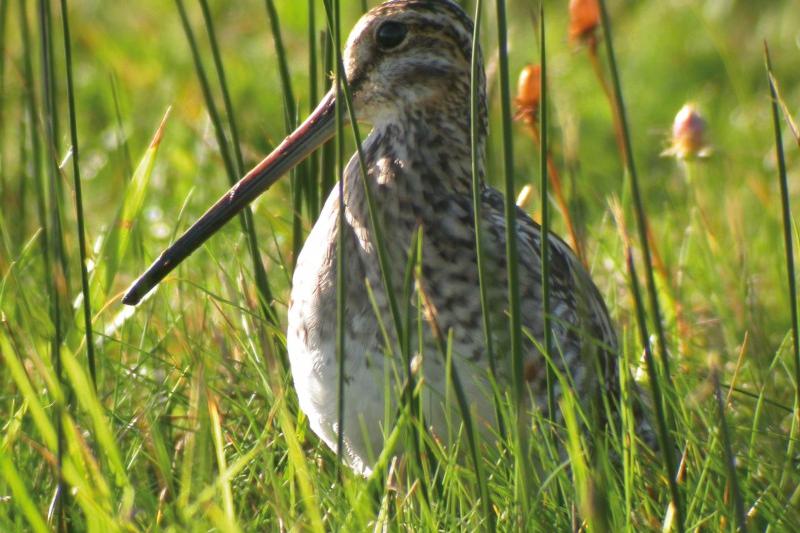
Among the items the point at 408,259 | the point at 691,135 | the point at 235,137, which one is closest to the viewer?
the point at 408,259

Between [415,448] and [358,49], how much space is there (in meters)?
1.01

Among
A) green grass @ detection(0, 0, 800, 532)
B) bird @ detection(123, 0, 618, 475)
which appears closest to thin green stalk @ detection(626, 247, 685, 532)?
green grass @ detection(0, 0, 800, 532)

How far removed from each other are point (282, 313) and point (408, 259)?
3.02 feet

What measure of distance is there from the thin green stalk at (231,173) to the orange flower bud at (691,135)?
40.4 inches

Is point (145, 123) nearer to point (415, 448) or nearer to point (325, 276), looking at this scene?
point (325, 276)

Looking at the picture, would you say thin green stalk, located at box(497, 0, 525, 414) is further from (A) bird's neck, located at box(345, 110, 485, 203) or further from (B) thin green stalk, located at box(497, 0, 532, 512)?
(A) bird's neck, located at box(345, 110, 485, 203)

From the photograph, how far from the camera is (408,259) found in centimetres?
291

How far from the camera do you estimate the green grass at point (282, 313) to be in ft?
7.74

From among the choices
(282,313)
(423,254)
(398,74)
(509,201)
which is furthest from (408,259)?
(282,313)

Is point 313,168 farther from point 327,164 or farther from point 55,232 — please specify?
point 55,232

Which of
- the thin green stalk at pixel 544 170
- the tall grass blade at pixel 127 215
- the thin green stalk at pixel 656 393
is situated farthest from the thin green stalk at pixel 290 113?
the thin green stalk at pixel 656 393

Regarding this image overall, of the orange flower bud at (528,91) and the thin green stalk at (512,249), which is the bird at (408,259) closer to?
the orange flower bud at (528,91)

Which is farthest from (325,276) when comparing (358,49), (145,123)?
(145,123)

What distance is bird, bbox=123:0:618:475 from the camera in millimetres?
2775
